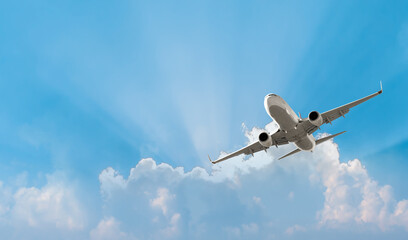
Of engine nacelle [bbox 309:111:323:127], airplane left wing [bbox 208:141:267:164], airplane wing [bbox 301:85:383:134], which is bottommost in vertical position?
engine nacelle [bbox 309:111:323:127]

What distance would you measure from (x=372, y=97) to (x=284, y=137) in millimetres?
12523

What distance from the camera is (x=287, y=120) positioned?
136 ft

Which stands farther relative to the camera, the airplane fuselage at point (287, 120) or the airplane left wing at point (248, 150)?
the airplane left wing at point (248, 150)

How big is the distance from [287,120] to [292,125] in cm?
174

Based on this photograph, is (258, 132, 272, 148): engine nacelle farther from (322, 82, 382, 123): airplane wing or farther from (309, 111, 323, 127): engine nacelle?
(322, 82, 382, 123): airplane wing

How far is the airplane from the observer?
130 feet

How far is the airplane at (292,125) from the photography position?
1556 inches

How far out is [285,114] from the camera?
4034 centimetres

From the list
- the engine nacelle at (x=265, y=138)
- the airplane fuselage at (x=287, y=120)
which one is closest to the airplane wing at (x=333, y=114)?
the airplane fuselage at (x=287, y=120)

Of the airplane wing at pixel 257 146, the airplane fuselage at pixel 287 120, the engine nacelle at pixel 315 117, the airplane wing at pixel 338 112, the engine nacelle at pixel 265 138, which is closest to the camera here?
the airplane fuselage at pixel 287 120

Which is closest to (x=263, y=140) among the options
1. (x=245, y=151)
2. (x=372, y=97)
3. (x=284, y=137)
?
(x=284, y=137)

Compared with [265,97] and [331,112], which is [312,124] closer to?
[331,112]

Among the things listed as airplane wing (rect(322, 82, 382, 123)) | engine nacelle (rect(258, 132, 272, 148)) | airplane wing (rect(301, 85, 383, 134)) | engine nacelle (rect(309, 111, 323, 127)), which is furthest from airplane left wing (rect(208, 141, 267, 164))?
engine nacelle (rect(309, 111, 323, 127))

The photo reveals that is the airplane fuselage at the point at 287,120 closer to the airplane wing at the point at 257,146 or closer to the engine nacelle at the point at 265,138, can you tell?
the airplane wing at the point at 257,146
